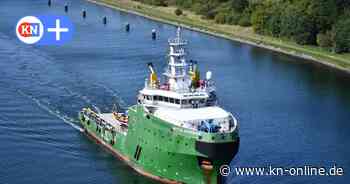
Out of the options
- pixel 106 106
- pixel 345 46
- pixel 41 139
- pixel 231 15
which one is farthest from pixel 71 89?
pixel 231 15

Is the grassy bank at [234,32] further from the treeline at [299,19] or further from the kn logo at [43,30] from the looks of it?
the kn logo at [43,30]

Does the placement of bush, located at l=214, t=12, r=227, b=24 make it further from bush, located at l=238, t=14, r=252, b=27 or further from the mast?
the mast

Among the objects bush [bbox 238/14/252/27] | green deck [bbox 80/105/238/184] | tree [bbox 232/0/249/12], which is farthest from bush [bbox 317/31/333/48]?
green deck [bbox 80/105/238/184]

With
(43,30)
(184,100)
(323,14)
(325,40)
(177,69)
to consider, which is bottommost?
(184,100)

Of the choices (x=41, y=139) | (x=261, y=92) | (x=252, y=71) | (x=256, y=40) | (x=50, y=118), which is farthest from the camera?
→ (x=256, y=40)

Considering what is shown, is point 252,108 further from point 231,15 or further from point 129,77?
point 231,15

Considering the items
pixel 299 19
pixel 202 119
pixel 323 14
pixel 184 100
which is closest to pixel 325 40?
pixel 299 19

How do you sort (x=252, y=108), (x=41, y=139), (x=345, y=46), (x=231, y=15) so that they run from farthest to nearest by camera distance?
(x=231, y=15) → (x=345, y=46) → (x=252, y=108) → (x=41, y=139)

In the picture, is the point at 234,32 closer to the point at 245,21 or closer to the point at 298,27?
the point at 245,21

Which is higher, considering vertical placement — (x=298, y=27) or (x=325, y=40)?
(x=298, y=27)
